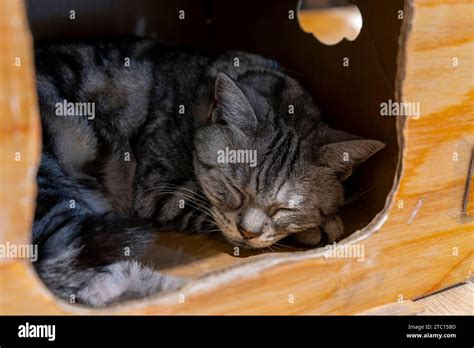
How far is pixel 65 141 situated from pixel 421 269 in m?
0.99

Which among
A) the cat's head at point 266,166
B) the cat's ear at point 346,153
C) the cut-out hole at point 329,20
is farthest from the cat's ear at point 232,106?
the cut-out hole at point 329,20

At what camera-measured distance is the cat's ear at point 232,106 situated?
4.67 ft

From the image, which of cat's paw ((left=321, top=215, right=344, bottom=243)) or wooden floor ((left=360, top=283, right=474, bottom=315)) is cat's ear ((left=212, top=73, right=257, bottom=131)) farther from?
wooden floor ((left=360, top=283, right=474, bottom=315))

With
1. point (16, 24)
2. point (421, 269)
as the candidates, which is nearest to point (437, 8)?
point (421, 269)

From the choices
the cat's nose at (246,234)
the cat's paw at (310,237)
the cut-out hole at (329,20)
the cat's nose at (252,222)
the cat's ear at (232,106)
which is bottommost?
the cat's paw at (310,237)

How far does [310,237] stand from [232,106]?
42 centimetres

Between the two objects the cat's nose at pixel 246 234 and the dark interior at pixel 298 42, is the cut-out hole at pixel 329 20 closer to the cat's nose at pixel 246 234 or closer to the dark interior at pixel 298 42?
the dark interior at pixel 298 42

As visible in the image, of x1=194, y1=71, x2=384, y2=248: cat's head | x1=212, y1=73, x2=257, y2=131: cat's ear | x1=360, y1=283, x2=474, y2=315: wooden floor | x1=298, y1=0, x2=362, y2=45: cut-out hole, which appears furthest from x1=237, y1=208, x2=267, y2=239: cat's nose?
x1=298, y1=0, x2=362, y2=45: cut-out hole

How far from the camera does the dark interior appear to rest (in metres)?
1.51

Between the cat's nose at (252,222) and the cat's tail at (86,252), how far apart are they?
0.81 feet

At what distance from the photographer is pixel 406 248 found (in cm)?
138

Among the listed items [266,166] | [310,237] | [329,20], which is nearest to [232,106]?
[266,166]

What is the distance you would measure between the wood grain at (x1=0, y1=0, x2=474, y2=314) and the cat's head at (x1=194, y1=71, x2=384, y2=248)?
161mm

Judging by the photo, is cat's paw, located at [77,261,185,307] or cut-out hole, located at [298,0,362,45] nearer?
cat's paw, located at [77,261,185,307]
